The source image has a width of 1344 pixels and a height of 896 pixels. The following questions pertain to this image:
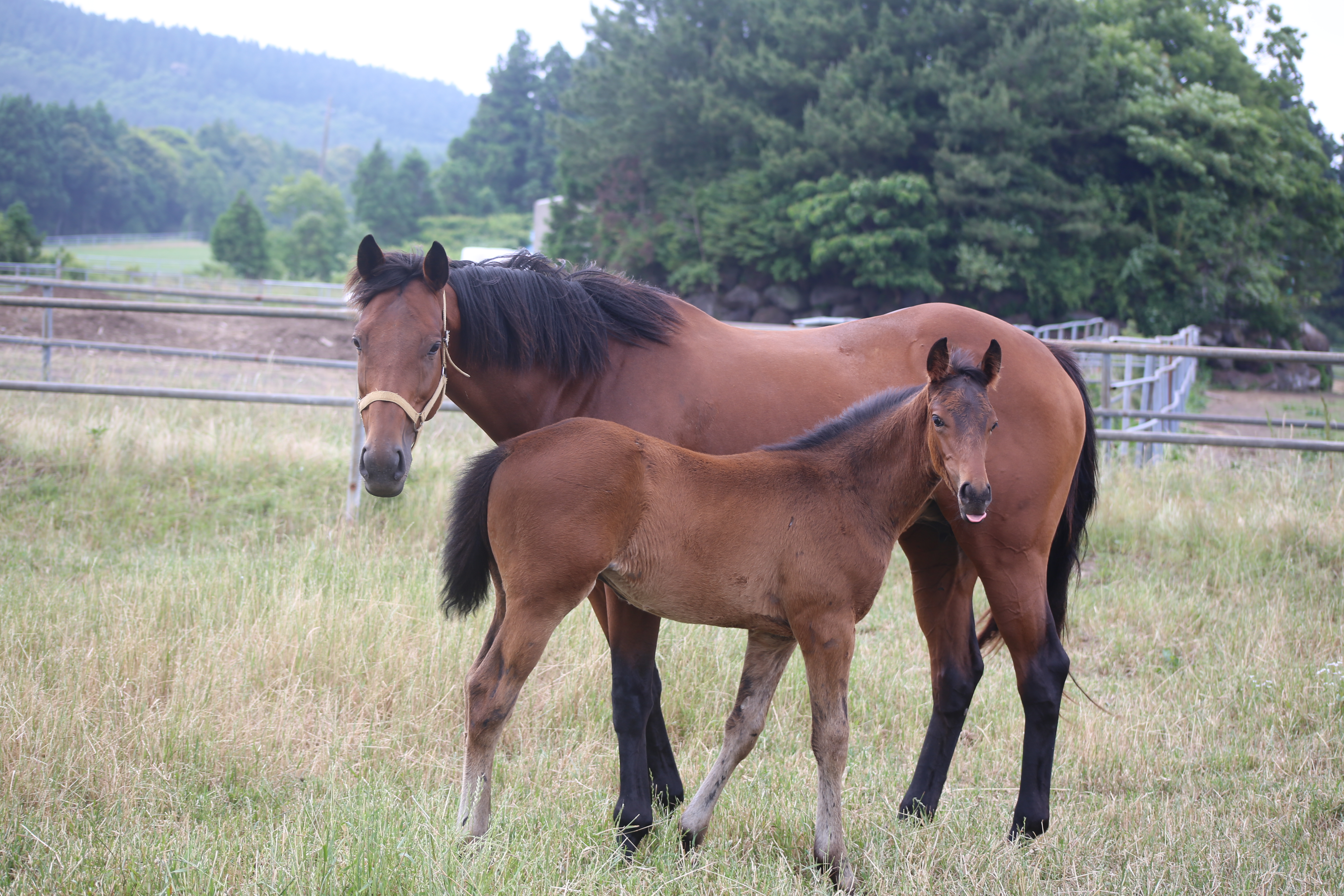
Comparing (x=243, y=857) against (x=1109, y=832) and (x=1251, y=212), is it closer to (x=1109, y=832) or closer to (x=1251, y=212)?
(x=1109, y=832)

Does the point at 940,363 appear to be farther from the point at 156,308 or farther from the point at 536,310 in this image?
the point at 156,308

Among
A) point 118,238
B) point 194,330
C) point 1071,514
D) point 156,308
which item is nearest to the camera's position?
point 1071,514

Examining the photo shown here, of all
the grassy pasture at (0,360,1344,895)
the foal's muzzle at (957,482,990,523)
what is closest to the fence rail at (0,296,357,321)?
the grassy pasture at (0,360,1344,895)

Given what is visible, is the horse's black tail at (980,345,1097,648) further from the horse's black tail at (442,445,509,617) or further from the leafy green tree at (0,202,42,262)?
the leafy green tree at (0,202,42,262)

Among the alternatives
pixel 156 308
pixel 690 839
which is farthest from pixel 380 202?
pixel 690 839

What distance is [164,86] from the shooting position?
6476 inches

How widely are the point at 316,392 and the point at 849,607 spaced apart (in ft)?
36.2

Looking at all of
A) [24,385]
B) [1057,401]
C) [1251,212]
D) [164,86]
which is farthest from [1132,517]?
[164,86]

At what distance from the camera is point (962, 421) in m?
2.60

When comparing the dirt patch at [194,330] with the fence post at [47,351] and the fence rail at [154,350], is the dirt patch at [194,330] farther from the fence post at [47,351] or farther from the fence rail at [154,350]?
the fence post at [47,351]

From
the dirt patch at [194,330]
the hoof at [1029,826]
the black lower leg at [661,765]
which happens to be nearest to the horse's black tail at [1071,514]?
the hoof at [1029,826]

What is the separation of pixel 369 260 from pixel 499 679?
1.43m

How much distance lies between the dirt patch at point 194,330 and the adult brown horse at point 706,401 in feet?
49.9

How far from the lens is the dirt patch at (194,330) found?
56.7 feet
